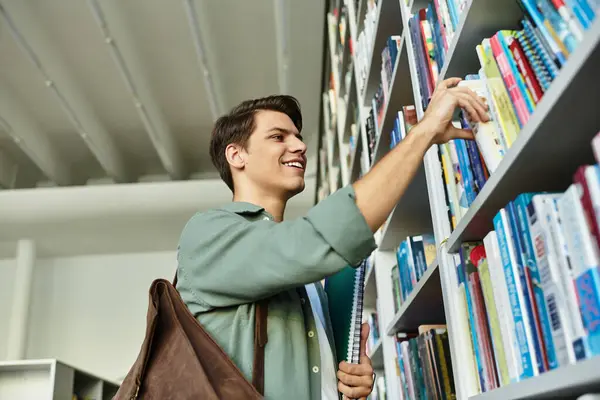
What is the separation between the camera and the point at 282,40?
13.7 feet

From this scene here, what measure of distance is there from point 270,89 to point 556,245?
15.0 feet

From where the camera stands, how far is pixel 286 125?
52.1 inches

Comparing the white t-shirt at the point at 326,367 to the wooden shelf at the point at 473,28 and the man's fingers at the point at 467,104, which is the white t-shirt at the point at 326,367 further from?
the wooden shelf at the point at 473,28

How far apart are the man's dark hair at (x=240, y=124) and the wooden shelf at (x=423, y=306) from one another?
51cm

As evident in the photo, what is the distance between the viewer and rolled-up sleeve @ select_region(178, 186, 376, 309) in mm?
826

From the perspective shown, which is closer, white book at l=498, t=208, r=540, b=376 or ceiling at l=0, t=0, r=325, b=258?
white book at l=498, t=208, r=540, b=376

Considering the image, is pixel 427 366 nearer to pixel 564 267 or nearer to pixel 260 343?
pixel 260 343

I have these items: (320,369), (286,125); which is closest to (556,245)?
(320,369)

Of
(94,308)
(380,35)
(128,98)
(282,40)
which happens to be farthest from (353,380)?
(94,308)

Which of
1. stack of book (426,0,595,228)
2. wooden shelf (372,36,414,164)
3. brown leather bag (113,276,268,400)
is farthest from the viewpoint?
wooden shelf (372,36,414,164)

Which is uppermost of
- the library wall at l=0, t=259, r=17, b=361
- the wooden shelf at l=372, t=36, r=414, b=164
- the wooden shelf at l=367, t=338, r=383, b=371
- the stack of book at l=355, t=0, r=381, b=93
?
the library wall at l=0, t=259, r=17, b=361

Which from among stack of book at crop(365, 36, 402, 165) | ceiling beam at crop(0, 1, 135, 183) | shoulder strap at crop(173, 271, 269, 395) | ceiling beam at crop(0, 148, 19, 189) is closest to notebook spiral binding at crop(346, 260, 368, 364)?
shoulder strap at crop(173, 271, 269, 395)

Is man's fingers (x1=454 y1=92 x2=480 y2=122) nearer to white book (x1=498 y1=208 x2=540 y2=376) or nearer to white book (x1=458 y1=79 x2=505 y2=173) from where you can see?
white book (x1=458 y1=79 x2=505 y2=173)

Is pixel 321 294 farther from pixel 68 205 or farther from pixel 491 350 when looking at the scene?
pixel 68 205
